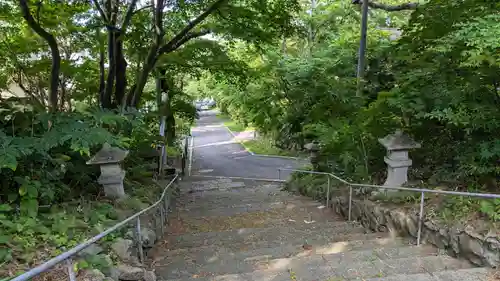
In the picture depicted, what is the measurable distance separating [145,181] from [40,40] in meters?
3.72

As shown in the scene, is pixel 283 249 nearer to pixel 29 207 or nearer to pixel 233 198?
pixel 29 207

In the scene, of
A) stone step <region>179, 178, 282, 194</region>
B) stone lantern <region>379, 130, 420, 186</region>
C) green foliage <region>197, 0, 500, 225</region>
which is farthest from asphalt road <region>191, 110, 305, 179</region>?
stone lantern <region>379, 130, 420, 186</region>

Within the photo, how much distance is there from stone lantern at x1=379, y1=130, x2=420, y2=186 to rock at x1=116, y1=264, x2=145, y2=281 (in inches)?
149

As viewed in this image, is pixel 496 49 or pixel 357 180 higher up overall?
pixel 496 49

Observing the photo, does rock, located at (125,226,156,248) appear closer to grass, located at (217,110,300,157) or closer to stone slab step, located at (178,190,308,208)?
stone slab step, located at (178,190,308,208)

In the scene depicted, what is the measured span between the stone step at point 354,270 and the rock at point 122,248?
→ 594mm

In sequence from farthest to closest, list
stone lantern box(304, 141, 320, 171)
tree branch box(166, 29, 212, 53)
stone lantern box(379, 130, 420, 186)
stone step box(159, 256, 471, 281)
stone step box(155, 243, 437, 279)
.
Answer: stone lantern box(304, 141, 320, 171)
tree branch box(166, 29, 212, 53)
stone lantern box(379, 130, 420, 186)
stone step box(155, 243, 437, 279)
stone step box(159, 256, 471, 281)

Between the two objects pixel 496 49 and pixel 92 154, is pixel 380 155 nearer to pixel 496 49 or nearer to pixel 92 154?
pixel 496 49

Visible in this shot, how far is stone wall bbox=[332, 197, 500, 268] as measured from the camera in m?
3.20

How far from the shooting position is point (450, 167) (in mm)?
4777

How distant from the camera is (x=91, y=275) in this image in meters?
2.57

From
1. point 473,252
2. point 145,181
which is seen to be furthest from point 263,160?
point 473,252

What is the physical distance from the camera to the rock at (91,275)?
2527 mm

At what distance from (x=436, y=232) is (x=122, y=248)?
130 inches
